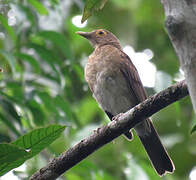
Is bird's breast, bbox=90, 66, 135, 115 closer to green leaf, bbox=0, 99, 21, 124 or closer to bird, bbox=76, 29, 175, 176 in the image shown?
bird, bbox=76, 29, 175, 176

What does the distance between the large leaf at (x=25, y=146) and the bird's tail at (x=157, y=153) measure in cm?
227

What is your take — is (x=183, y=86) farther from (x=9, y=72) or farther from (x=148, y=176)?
(x=9, y=72)

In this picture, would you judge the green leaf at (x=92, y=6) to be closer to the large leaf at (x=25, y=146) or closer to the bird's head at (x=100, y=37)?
the large leaf at (x=25, y=146)

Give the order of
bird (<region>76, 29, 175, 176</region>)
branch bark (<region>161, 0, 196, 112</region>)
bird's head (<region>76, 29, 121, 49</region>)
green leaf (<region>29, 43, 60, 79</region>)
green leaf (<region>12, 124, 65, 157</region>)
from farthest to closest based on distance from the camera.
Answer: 1. bird's head (<region>76, 29, 121, 49</region>)
2. bird (<region>76, 29, 175, 176</region>)
3. green leaf (<region>29, 43, 60, 79</region>)
4. green leaf (<region>12, 124, 65, 157</region>)
5. branch bark (<region>161, 0, 196, 112</region>)

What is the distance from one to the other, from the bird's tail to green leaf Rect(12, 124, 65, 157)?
227cm

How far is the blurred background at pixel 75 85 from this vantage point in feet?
13.4

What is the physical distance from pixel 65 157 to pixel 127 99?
220cm

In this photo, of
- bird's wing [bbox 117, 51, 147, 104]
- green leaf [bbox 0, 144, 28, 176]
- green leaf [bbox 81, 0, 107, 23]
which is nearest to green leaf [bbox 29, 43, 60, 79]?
bird's wing [bbox 117, 51, 147, 104]

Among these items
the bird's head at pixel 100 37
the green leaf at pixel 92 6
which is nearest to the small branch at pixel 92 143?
the green leaf at pixel 92 6

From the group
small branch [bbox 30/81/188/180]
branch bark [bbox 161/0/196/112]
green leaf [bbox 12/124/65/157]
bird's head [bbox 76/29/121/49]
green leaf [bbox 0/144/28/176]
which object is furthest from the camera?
bird's head [bbox 76/29/121/49]

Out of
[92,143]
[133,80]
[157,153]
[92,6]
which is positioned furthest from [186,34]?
[133,80]

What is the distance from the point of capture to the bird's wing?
187 inches

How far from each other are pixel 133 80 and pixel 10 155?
2875mm

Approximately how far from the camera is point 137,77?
4.89 metres
